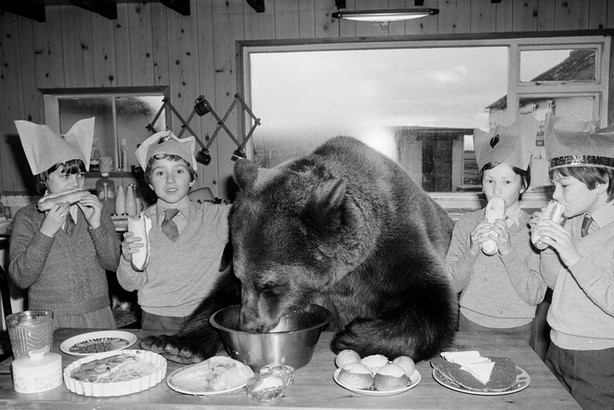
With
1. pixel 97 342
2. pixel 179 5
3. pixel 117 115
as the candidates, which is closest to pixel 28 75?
pixel 117 115

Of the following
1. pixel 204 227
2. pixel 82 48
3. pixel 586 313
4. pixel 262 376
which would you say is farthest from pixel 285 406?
pixel 82 48

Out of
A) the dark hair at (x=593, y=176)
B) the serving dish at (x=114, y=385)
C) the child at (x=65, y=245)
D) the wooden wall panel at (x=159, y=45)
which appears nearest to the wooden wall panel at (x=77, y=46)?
the wooden wall panel at (x=159, y=45)

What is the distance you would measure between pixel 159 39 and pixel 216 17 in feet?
2.20

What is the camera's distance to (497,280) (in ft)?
7.52

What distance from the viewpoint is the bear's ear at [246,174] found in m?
1.98

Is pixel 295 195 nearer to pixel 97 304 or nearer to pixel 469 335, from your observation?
pixel 469 335

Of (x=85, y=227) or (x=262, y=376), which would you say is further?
(x=85, y=227)

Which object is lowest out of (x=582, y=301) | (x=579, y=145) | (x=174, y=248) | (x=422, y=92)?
(x=582, y=301)

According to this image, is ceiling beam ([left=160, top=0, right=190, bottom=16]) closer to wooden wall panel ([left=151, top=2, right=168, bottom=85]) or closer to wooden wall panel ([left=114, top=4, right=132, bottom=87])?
wooden wall panel ([left=151, top=2, right=168, bottom=85])

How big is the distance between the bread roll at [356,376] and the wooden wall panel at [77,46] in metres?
5.32

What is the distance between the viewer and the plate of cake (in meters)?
1.44

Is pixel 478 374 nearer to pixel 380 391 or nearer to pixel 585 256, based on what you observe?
pixel 380 391

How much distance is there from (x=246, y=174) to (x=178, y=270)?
31.8 inches

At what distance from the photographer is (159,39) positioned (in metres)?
5.70
